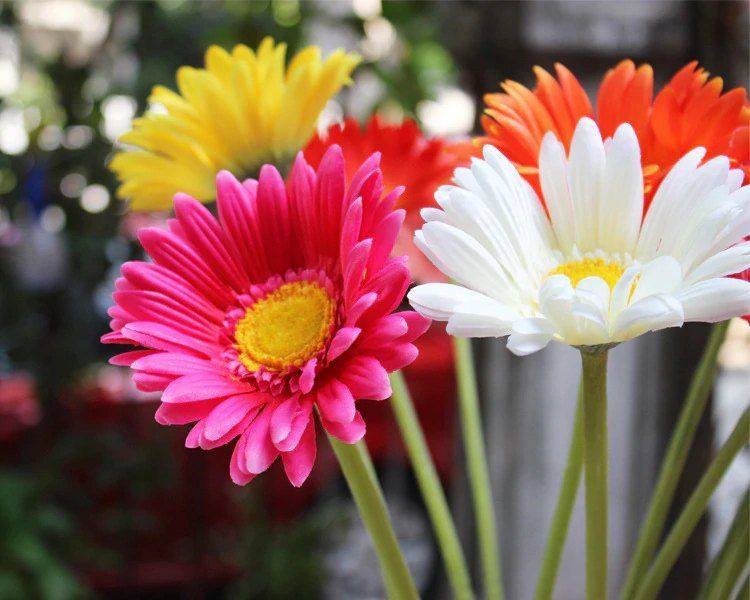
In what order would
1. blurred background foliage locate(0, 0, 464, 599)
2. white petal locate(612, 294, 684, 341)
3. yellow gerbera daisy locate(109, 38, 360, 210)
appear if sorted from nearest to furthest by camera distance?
white petal locate(612, 294, 684, 341) → yellow gerbera daisy locate(109, 38, 360, 210) → blurred background foliage locate(0, 0, 464, 599)

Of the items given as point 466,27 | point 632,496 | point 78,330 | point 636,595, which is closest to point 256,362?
point 636,595

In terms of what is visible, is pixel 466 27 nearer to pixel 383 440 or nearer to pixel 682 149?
pixel 682 149

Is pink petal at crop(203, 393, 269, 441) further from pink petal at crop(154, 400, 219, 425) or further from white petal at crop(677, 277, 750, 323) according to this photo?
white petal at crop(677, 277, 750, 323)

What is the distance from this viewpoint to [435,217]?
217 millimetres

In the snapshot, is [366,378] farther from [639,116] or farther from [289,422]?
[639,116]

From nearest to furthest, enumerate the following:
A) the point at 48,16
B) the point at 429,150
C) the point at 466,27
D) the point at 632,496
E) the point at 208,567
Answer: the point at 429,150 → the point at 632,496 → the point at 466,27 → the point at 48,16 → the point at 208,567

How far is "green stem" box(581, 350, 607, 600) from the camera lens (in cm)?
21

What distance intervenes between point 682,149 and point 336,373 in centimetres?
13

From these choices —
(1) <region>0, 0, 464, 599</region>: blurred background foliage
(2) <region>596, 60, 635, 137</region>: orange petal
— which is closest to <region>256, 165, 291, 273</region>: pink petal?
(2) <region>596, 60, 635, 137</region>: orange petal

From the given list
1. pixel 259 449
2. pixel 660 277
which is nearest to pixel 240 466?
pixel 259 449

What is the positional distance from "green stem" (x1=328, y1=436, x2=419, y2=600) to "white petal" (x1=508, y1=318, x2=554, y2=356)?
0.06 m

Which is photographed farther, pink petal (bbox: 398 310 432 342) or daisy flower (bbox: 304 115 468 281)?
daisy flower (bbox: 304 115 468 281)

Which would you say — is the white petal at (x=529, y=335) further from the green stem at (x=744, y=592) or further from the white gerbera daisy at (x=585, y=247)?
the green stem at (x=744, y=592)

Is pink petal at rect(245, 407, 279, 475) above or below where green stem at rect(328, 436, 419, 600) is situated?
above
